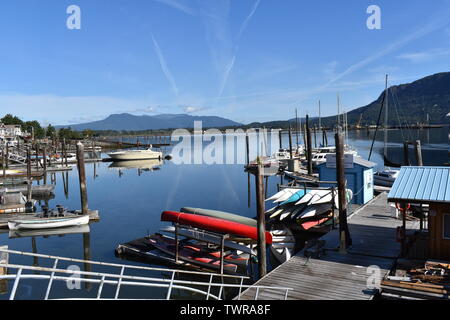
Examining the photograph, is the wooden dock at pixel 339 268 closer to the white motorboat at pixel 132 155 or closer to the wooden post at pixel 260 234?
the wooden post at pixel 260 234

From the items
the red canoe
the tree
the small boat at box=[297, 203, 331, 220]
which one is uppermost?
the tree

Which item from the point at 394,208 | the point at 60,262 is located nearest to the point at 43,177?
the point at 60,262

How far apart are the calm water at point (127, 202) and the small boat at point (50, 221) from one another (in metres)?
0.97

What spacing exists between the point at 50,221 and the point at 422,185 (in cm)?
2578

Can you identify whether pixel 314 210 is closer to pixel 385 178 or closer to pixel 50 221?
pixel 50 221

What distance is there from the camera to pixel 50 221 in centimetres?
2920

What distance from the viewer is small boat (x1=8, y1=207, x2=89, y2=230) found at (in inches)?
1134

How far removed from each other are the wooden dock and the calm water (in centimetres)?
664

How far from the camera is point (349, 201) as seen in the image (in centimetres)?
2814

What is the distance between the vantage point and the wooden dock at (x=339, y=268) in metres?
13.1

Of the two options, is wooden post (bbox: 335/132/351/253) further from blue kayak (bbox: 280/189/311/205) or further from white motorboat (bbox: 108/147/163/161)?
white motorboat (bbox: 108/147/163/161)

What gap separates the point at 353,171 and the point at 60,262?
71.0ft

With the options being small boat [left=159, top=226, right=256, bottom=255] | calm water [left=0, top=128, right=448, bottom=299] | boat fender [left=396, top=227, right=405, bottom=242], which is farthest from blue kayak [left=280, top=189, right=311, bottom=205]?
boat fender [left=396, top=227, right=405, bottom=242]
